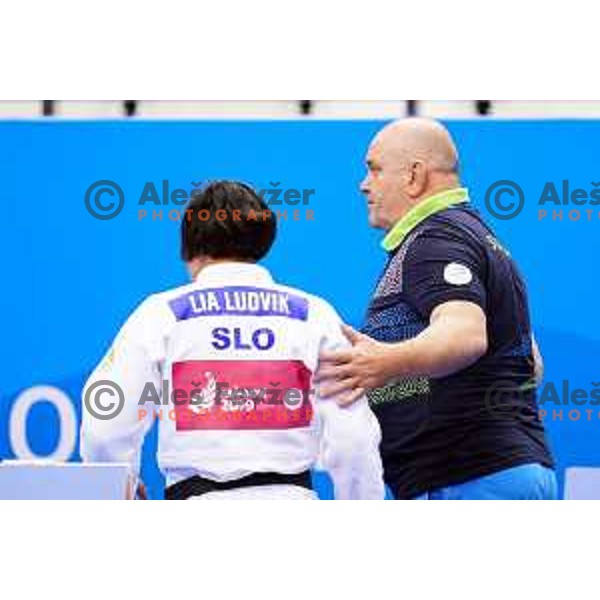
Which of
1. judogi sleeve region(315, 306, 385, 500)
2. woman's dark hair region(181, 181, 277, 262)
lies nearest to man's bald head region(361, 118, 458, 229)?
woman's dark hair region(181, 181, 277, 262)

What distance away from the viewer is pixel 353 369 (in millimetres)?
3883

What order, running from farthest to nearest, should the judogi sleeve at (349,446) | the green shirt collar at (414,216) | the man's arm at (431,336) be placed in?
the green shirt collar at (414,216)
the man's arm at (431,336)
the judogi sleeve at (349,446)

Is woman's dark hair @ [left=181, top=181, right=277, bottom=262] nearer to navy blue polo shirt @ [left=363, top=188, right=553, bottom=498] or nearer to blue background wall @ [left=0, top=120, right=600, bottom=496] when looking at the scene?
blue background wall @ [left=0, top=120, right=600, bottom=496]

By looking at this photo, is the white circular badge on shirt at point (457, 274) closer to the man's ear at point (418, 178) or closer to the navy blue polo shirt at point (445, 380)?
the navy blue polo shirt at point (445, 380)

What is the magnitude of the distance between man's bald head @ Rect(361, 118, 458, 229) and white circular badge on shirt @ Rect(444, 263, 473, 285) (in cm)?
26

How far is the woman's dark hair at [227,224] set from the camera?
3912mm

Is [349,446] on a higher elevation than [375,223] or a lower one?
lower

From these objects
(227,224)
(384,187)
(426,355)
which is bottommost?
(426,355)

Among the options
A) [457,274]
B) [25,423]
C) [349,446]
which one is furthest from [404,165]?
[25,423]

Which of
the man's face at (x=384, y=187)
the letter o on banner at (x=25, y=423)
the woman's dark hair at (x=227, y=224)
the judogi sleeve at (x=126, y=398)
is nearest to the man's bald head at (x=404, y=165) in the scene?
the man's face at (x=384, y=187)

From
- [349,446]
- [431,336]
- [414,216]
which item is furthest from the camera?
[414,216]

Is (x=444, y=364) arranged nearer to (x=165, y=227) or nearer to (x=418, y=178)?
(x=418, y=178)

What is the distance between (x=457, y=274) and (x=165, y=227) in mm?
872
